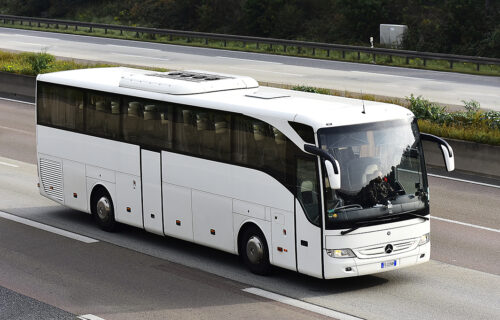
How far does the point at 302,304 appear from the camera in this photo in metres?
12.6

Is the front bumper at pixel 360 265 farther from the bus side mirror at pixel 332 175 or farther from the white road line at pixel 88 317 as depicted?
the white road line at pixel 88 317

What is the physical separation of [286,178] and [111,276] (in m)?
3.10

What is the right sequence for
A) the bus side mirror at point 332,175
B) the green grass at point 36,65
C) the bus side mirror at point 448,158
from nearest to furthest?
the bus side mirror at point 332,175 → the bus side mirror at point 448,158 → the green grass at point 36,65

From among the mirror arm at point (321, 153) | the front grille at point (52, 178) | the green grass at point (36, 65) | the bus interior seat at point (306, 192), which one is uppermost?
the green grass at point (36, 65)

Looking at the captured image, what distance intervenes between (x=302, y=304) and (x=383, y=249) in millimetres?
1440

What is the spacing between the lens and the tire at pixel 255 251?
1393cm

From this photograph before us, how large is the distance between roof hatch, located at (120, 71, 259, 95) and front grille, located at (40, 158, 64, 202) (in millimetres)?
2565

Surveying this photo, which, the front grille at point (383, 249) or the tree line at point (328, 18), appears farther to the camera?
the tree line at point (328, 18)

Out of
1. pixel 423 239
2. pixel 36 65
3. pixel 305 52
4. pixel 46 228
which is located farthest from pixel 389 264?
pixel 305 52

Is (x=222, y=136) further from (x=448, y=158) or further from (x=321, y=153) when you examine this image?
(x=448, y=158)

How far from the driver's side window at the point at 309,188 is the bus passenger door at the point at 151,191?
3.32 meters

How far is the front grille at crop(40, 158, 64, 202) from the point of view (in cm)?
1809

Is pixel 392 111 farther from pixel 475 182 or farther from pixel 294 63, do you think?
pixel 294 63

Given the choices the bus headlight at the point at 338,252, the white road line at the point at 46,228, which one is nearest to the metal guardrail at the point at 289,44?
the white road line at the point at 46,228
